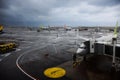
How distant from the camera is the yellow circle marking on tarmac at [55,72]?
940 inches

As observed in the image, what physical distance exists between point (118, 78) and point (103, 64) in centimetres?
711

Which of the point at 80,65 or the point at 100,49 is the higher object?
the point at 100,49

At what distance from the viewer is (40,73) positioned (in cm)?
2491

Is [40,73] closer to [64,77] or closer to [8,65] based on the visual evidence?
[64,77]

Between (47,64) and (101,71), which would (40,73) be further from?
(101,71)

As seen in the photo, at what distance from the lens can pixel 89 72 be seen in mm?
24562

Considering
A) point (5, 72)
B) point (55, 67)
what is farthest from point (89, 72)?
point (5, 72)

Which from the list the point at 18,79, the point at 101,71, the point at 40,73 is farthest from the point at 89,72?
the point at 18,79

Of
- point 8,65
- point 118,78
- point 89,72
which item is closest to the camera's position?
point 118,78

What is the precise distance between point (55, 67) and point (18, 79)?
896 cm

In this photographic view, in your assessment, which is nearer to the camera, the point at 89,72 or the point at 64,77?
the point at 64,77

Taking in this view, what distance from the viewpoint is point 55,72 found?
2539 centimetres

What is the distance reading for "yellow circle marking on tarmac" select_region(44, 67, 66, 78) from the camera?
23.9 metres

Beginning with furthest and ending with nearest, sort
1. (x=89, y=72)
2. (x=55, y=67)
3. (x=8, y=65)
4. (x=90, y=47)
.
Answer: (x=90, y=47) → (x=8, y=65) → (x=55, y=67) → (x=89, y=72)
